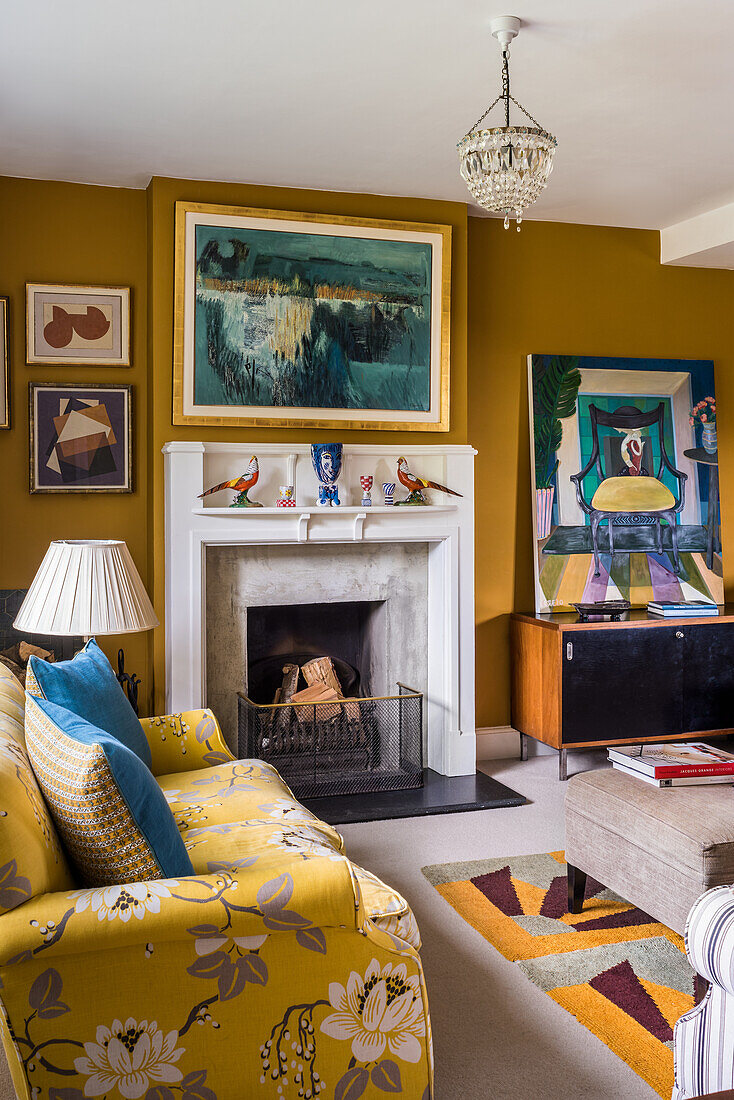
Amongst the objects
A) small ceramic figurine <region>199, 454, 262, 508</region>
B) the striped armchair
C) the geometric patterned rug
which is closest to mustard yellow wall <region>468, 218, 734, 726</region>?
small ceramic figurine <region>199, 454, 262, 508</region>

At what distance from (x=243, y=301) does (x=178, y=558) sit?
114 centimetres

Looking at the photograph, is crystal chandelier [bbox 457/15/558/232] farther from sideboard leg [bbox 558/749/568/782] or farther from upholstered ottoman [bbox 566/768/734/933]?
sideboard leg [bbox 558/749/568/782]

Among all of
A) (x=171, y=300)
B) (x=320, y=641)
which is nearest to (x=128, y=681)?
(x=320, y=641)

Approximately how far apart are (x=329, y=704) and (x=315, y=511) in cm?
84

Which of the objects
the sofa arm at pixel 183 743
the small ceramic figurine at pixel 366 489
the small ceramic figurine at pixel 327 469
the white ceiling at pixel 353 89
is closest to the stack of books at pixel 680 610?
the small ceramic figurine at pixel 366 489

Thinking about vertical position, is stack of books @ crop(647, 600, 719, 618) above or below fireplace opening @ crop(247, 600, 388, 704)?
above

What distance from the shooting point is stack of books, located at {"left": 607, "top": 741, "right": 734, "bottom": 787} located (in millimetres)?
2754

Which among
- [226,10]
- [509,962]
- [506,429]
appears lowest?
[509,962]

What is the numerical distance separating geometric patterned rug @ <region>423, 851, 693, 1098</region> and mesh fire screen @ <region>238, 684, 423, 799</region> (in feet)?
2.94

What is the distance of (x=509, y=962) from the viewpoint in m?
2.65

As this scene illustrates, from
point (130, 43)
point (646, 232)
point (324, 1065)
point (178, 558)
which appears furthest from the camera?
point (646, 232)

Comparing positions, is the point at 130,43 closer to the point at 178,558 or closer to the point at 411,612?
the point at 178,558

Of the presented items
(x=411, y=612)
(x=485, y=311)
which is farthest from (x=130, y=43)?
(x=411, y=612)

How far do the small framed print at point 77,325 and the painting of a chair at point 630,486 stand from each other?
7.62ft
